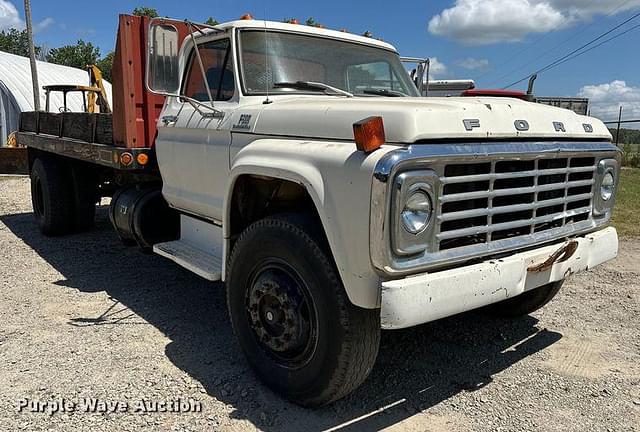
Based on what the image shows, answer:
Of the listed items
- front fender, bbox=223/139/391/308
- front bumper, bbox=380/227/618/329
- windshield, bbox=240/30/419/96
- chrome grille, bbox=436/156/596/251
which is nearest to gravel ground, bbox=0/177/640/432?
front bumper, bbox=380/227/618/329

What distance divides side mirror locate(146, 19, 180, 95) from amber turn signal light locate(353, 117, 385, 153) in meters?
1.94

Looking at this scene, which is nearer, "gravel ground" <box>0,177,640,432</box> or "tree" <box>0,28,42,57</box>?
"gravel ground" <box>0,177,640,432</box>

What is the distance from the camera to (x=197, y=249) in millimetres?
4359

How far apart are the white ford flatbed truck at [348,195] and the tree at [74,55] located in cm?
5806

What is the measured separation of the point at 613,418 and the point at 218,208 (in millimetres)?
2747

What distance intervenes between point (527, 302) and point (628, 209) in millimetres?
6479

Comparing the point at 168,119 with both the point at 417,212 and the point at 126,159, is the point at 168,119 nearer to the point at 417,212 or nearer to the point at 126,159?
the point at 126,159

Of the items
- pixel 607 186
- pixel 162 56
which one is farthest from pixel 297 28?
pixel 607 186

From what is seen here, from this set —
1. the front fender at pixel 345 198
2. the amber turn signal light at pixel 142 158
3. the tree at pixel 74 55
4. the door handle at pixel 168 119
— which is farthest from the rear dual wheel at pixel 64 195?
the tree at pixel 74 55

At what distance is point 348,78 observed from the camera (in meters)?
4.21

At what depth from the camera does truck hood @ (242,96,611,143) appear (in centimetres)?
262

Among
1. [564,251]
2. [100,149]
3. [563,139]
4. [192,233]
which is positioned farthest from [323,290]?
[100,149]

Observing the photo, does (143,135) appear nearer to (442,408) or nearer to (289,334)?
(289,334)

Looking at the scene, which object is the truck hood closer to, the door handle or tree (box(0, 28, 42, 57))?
the door handle
